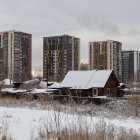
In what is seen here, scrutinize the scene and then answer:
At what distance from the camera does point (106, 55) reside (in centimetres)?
9644

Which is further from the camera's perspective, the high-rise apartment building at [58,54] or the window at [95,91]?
the high-rise apartment building at [58,54]

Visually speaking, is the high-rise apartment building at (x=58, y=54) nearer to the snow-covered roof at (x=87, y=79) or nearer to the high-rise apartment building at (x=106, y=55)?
the high-rise apartment building at (x=106, y=55)

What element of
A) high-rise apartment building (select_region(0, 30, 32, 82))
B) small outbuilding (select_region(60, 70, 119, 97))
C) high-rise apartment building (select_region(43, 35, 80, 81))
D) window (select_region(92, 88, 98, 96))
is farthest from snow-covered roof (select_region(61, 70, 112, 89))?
high-rise apartment building (select_region(43, 35, 80, 81))

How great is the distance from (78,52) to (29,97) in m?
81.4

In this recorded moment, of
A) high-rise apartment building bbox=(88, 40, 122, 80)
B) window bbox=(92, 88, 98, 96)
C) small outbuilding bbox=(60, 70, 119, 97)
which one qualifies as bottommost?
window bbox=(92, 88, 98, 96)

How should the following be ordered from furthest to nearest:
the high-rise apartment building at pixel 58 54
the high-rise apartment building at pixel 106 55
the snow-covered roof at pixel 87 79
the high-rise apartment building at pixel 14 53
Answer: the high-rise apartment building at pixel 106 55
the high-rise apartment building at pixel 58 54
the high-rise apartment building at pixel 14 53
the snow-covered roof at pixel 87 79

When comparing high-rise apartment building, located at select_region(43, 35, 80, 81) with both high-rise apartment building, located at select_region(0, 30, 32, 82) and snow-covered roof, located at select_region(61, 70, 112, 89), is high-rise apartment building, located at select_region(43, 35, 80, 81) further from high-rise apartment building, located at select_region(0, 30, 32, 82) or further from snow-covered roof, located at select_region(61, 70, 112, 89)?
snow-covered roof, located at select_region(61, 70, 112, 89)

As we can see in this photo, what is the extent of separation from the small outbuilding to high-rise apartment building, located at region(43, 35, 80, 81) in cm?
5932

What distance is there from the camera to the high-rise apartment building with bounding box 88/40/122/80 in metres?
94.7

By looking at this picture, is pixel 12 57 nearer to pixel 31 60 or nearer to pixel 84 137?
pixel 31 60

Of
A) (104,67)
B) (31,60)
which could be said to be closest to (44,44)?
(31,60)

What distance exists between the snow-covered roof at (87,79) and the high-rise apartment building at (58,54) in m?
59.2

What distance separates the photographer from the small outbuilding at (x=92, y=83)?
101ft

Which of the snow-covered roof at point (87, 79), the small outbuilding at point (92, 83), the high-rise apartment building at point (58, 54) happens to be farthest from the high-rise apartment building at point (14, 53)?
the small outbuilding at point (92, 83)
